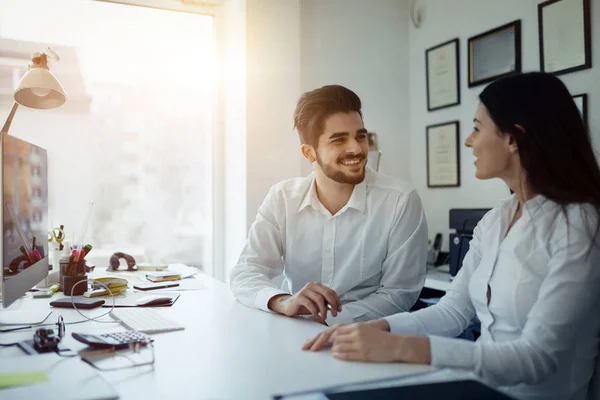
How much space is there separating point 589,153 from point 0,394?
128cm

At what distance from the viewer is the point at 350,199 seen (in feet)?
6.31

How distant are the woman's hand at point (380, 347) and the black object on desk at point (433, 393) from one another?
0.13 meters

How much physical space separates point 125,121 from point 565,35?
2395mm

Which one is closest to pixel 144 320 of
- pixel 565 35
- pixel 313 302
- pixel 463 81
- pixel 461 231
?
pixel 313 302

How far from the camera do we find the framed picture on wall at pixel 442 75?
9.93 ft

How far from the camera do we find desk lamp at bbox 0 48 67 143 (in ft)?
6.57

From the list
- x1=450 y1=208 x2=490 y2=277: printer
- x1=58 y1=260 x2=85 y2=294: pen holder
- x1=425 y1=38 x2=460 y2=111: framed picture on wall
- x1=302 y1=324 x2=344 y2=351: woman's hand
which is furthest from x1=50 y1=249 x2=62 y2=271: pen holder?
x1=425 y1=38 x2=460 y2=111: framed picture on wall

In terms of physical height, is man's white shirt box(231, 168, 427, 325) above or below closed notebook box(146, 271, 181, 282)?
above

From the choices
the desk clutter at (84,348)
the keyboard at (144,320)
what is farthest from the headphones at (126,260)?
the keyboard at (144,320)

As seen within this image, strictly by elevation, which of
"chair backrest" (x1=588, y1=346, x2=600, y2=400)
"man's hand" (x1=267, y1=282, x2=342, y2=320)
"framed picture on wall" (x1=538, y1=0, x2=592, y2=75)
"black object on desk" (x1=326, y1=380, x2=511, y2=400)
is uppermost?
"framed picture on wall" (x1=538, y1=0, x2=592, y2=75)

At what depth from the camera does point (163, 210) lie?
321 centimetres

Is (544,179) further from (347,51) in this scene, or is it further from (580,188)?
(347,51)

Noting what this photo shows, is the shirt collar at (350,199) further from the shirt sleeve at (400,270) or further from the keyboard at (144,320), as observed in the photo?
the keyboard at (144,320)

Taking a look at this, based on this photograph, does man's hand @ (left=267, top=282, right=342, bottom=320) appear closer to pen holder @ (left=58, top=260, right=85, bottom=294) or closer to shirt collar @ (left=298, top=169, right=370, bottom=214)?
shirt collar @ (left=298, top=169, right=370, bottom=214)
